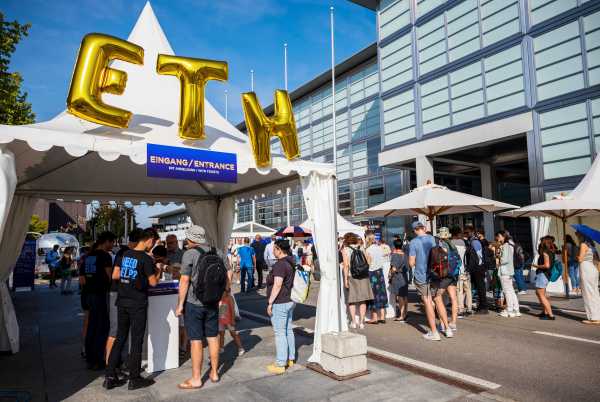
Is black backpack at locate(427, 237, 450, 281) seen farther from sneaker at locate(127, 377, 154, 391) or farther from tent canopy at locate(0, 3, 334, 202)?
sneaker at locate(127, 377, 154, 391)

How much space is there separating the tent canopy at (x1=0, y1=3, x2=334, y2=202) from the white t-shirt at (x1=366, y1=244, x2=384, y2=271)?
2.17m

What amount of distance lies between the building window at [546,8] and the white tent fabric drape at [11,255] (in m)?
18.3

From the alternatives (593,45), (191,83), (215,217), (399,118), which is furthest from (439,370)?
(399,118)

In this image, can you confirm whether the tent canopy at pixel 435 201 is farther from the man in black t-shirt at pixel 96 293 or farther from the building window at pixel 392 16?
the building window at pixel 392 16

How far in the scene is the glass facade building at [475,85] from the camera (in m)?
14.6

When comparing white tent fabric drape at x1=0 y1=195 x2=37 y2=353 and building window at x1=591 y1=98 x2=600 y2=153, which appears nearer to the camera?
white tent fabric drape at x1=0 y1=195 x2=37 y2=353

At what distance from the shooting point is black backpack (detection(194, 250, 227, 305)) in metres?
4.46

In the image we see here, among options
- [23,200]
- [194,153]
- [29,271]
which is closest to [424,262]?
[194,153]

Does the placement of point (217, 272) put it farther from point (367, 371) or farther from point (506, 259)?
point (506, 259)

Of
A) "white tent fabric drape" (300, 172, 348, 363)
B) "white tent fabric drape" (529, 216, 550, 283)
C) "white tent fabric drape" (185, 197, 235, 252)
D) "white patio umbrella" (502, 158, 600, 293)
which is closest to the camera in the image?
"white tent fabric drape" (300, 172, 348, 363)

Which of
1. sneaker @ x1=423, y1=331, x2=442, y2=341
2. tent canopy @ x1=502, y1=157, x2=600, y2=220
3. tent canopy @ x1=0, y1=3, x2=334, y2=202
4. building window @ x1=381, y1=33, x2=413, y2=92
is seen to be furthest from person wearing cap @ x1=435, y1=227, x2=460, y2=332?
building window @ x1=381, y1=33, x2=413, y2=92

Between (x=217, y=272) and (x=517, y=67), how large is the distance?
16.8m

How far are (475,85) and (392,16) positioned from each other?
22.8 ft

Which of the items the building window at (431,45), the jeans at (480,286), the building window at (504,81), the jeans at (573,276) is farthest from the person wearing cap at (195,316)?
the building window at (431,45)
